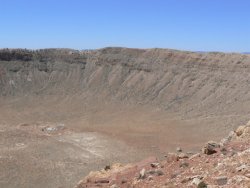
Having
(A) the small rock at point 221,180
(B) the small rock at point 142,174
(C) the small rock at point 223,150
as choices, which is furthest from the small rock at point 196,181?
(B) the small rock at point 142,174

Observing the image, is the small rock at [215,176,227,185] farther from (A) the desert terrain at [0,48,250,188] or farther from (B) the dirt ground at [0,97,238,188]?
(A) the desert terrain at [0,48,250,188]

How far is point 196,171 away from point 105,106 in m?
60.8

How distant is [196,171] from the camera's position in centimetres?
1875

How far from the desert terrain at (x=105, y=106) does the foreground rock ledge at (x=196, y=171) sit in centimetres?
1562

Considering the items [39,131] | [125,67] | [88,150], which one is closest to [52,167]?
[88,150]

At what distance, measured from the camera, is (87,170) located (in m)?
42.2

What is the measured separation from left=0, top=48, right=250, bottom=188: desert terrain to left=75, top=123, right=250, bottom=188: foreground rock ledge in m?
15.6

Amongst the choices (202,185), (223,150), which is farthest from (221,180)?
(223,150)

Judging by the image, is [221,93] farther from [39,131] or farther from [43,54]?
[43,54]

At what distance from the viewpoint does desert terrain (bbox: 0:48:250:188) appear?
47312 millimetres

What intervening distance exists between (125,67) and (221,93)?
2045 centimetres

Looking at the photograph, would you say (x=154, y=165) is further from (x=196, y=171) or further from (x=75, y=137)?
(x=75, y=137)

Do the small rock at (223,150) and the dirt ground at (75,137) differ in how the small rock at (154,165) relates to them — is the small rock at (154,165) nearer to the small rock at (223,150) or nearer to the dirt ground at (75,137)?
the small rock at (223,150)

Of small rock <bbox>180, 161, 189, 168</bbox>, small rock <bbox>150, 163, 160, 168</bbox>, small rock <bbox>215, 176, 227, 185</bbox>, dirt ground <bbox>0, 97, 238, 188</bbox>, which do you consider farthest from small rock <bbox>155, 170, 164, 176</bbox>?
dirt ground <bbox>0, 97, 238, 188</bbox>
